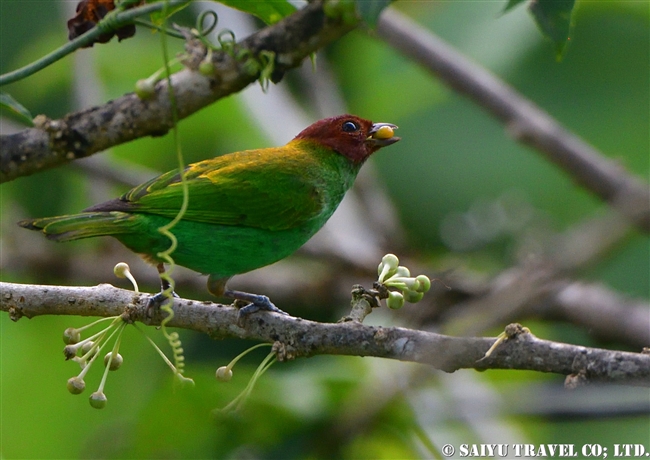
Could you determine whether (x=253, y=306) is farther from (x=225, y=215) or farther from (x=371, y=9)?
(x=371, y=9)

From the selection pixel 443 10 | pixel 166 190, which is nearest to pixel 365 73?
pixel 443 10

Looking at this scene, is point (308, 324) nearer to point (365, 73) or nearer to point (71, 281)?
point (71, 281)

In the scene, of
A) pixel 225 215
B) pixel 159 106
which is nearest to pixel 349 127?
pixel 225 215

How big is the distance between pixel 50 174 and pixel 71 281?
6.19 feet

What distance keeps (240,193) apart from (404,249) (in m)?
2.88

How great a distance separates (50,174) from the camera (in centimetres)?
755

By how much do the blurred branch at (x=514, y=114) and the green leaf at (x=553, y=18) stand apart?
251cm

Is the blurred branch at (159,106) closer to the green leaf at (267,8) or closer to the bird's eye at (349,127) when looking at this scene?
the green leaf at (267,8)

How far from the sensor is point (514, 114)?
5.27 m

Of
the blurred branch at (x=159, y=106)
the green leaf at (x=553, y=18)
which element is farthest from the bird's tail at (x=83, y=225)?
the green leaf at (x=553, y=18)

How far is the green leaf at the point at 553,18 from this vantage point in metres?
2.55

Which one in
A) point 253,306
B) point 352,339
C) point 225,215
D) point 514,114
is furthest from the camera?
point 514,114

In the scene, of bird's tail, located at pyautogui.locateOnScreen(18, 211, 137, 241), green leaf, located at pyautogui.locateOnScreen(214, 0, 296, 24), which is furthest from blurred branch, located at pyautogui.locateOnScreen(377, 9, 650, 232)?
bird's tail, located at pyautogui.locateOnScreen(18, 211, 137, 241)

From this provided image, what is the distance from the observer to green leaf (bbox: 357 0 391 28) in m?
2.45
